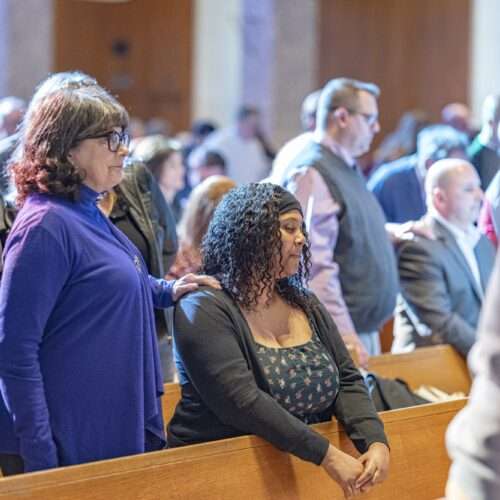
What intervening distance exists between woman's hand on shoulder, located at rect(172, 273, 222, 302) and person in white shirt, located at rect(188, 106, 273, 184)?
5992mm

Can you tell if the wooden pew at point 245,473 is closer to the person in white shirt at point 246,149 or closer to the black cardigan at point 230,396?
the black cardigan at point 230,396

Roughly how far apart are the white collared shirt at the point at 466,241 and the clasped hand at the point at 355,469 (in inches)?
73.7

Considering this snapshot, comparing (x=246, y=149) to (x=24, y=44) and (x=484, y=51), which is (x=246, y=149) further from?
(x=484, y=51)

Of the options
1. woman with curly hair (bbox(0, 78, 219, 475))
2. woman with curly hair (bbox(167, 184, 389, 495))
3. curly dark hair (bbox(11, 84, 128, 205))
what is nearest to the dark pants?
woman with curly hair (bbox(0, 78, 219, 475))

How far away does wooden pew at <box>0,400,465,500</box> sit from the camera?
8.30 feet

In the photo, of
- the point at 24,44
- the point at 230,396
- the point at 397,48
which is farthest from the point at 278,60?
the point at 230,396

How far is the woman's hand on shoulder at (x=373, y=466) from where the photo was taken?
288 cm

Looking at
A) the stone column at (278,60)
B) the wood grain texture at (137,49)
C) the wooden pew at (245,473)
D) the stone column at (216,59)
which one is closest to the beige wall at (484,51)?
the stone column at (278,60)

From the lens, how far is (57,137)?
8.66 feet

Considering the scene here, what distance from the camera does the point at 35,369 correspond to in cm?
249

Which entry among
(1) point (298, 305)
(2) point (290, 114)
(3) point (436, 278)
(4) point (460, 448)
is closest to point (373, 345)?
(3) point (436, 278)

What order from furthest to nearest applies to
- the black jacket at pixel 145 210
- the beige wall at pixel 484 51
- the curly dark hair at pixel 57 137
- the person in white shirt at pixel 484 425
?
the beige wall at pixel 484 51
the black jacket at pixel 145 210
the curly dark hair at pixel 57 137
the person in white shirt at pixel 484 425

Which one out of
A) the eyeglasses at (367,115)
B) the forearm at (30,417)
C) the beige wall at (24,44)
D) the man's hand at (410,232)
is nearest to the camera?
the forearm at (30,417)

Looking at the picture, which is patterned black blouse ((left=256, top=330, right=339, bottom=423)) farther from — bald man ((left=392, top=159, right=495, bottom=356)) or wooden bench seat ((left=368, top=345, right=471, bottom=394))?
bald man ((left=392, top=159, right=495, bottom=356))
